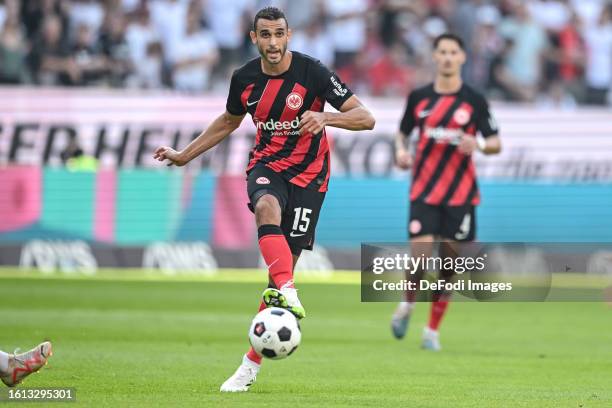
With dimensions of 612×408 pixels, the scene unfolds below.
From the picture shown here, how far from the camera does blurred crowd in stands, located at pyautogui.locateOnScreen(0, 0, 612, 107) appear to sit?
73.3 ft

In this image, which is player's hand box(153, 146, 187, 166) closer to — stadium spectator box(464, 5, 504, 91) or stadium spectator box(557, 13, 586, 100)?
stadium spectator box(464, 5, 504, 91)

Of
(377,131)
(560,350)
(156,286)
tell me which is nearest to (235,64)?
(377,131)

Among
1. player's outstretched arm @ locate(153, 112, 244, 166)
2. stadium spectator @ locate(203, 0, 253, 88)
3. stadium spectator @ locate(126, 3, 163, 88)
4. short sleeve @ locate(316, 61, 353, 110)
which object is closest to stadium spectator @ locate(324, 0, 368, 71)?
stadium spectator @ locate(203, 0, 253, 88)

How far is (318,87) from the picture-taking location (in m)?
8.98

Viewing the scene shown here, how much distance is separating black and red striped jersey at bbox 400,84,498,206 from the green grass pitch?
1.51 metres

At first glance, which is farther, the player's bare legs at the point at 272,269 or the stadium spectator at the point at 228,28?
the stadium spectator at the point at 228,28

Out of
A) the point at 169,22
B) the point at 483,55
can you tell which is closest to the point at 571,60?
the point at 483,55

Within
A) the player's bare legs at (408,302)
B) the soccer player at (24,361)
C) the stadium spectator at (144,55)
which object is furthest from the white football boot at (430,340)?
the stadium spectator at (144,55)

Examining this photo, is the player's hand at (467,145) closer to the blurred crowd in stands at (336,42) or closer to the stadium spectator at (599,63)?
the blurred crowd in stands at (336,42)

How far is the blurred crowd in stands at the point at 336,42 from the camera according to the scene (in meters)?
22.3

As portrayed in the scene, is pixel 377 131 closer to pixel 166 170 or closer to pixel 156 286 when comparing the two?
pixel 166 170

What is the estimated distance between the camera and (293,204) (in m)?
8.95

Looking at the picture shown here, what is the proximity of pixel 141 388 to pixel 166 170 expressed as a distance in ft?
41.7

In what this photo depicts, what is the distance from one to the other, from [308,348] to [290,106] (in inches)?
143
